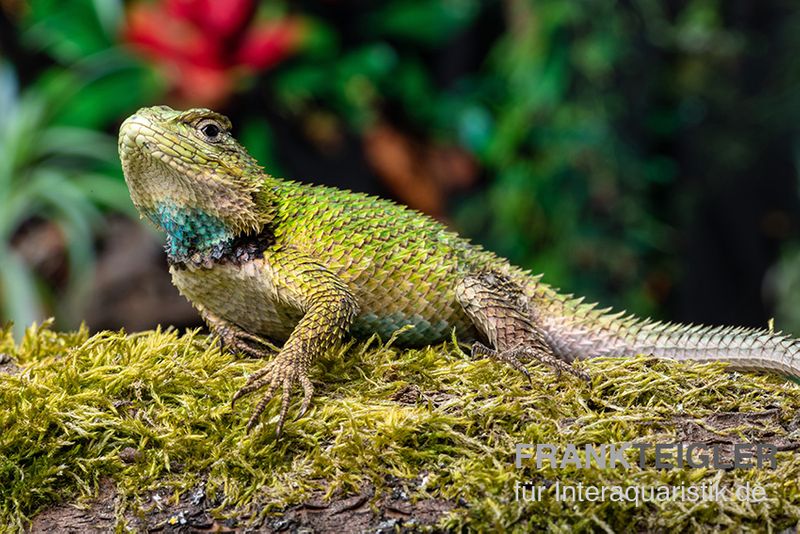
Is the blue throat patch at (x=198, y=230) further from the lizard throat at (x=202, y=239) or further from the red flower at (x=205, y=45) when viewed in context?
the red flower at (x=205, y=45)

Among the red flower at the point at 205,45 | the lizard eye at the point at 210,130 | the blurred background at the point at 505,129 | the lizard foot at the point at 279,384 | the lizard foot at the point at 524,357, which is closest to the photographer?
the lizard foot at the point at 279,384

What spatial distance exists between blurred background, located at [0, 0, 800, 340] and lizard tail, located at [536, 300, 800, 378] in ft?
10.3

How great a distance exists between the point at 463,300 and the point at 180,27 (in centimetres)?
458

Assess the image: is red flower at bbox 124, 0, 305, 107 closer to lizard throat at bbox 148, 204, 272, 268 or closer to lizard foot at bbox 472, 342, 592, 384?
lizard throat at bbox 148, 204, 272, 268

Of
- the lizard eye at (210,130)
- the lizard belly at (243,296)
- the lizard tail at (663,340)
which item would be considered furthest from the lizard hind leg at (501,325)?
the lizard eye at (210,130)

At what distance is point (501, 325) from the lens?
3.04 meters

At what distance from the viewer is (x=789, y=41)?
6.45m

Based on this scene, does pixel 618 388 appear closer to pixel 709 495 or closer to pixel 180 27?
pixel 709 495

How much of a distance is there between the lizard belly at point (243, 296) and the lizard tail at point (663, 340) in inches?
41.6

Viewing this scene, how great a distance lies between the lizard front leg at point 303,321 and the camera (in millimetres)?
2637

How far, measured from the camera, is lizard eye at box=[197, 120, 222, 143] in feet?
10.0

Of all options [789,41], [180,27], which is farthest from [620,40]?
[180,27]

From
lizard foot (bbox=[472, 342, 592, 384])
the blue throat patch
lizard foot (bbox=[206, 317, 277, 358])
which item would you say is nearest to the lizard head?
the blue throat patch

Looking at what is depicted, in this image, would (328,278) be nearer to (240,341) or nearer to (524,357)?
(240,341)
